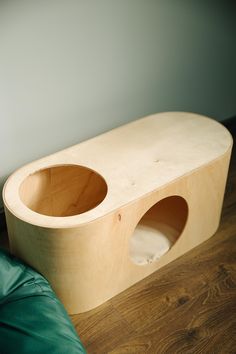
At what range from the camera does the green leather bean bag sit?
3.87 ft

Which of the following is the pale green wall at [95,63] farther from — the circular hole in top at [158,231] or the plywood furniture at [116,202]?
the circular hole in top at [158,231]

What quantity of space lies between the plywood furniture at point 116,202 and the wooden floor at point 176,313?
0.05 m

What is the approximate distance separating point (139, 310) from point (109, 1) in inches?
39.0

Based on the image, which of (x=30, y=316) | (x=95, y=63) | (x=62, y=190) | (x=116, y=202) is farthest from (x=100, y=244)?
(x=95, y=63)

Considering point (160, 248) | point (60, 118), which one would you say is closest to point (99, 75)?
point (60, 118)

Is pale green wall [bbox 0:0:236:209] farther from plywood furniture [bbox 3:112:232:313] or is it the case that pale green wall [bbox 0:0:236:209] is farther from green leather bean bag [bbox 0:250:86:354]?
green leather bean bag [bbox 0:250:86:354]

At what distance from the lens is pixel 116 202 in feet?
4.42

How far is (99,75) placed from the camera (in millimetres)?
1714

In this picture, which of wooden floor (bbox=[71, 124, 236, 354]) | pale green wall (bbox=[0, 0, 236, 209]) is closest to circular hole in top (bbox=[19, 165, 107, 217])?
pale green wall (bbox=[0, 0, 236, 209])

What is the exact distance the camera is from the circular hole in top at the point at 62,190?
154 centimetres

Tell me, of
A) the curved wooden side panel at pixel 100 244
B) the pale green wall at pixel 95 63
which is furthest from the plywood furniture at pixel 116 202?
the pale green wall at pixel 95 63

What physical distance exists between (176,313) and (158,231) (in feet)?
1.08

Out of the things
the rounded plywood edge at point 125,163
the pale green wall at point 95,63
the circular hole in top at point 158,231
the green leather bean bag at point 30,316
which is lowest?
the circular hole in top at point 158,231

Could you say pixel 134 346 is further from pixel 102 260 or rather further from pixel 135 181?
pixel 135 181
